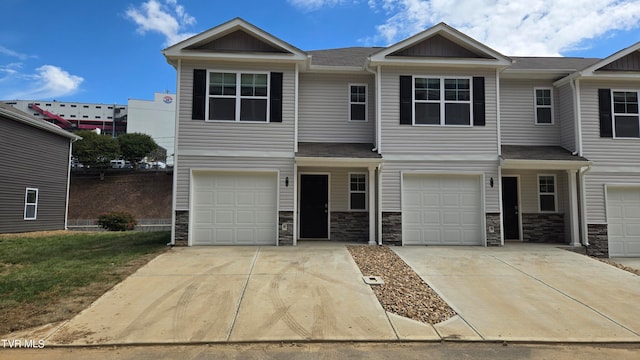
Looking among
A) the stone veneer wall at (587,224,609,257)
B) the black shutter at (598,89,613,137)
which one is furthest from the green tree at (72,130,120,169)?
the stone veneer wall at (587,224,609,257)

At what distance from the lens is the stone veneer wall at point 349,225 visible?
39.0ft

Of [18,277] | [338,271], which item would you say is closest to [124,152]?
[18,277]

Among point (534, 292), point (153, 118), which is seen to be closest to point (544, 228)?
point (534, 292)

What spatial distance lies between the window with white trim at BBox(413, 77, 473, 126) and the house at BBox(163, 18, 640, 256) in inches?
1.3

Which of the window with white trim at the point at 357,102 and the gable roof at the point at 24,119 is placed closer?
the window with white trim at the point at 357,102

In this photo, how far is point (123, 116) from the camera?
72.0 meters

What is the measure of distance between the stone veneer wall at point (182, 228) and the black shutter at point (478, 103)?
341 inches

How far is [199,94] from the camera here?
10.6 m

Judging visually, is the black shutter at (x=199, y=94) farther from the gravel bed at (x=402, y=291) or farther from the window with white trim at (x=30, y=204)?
the window with white trim at (x=30, y=204)

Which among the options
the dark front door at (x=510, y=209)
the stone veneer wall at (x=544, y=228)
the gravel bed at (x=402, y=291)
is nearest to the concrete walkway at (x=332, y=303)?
the gravel bed at (x=402, y=291)

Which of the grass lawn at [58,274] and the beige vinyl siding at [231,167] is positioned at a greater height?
the beige vinyl siding at [231,167]

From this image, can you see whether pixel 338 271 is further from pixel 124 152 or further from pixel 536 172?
pixel 124 152

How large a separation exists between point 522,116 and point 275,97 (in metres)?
7.91

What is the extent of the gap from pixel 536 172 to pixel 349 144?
20.1 ft
